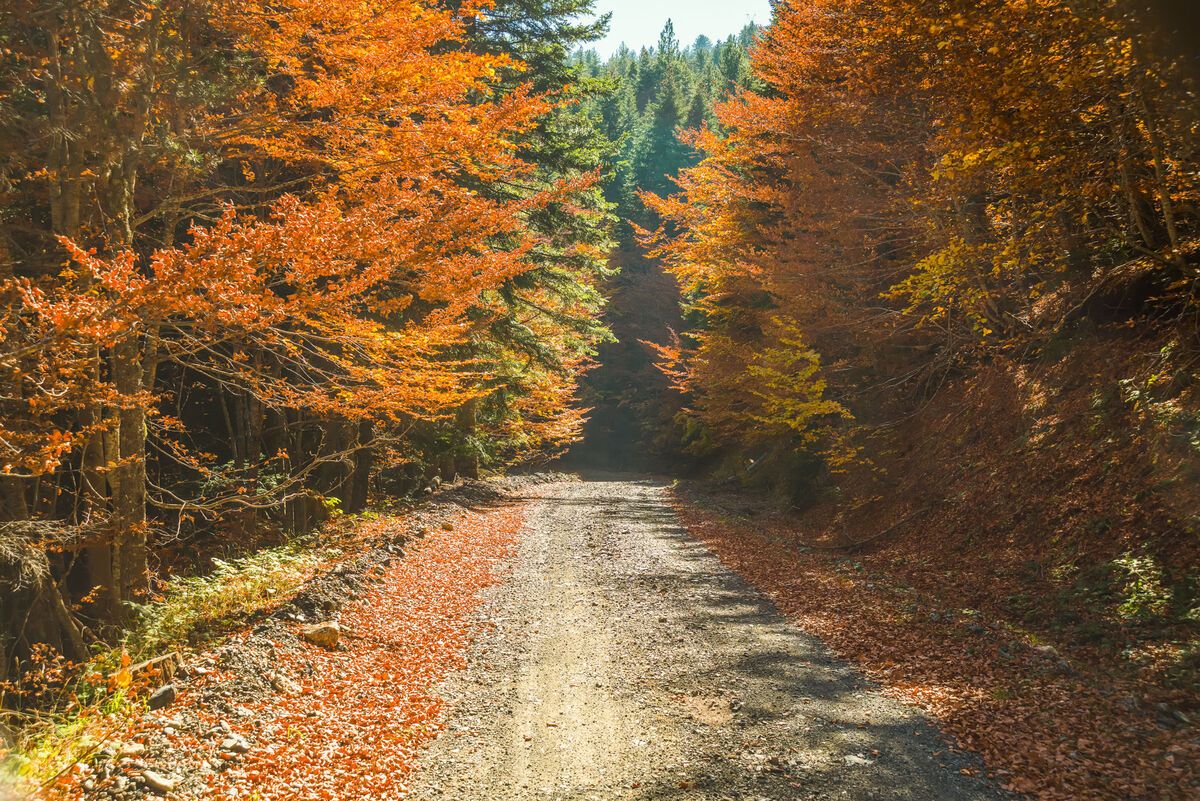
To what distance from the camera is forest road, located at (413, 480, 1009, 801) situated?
5391 mm

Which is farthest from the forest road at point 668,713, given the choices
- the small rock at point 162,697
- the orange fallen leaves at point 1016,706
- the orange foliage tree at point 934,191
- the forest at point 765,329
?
the orange foliage tree at point 934,191

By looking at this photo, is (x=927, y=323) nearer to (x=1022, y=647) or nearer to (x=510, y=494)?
(x=1022, y=647)

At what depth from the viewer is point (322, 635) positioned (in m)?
8.27

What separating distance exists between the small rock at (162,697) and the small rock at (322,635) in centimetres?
199

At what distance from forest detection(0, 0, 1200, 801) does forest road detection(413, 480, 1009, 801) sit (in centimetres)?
69

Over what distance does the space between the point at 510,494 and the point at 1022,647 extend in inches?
740

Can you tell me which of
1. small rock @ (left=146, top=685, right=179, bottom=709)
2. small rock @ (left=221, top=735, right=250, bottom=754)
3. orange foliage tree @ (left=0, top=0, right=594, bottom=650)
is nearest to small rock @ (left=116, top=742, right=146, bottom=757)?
small rock @ (left=221, top=735, right=250, bottom=754)

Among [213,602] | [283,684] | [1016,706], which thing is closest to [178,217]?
[213,602]

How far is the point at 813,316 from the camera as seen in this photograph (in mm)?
16828

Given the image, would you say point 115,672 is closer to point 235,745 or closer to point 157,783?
point 235,745

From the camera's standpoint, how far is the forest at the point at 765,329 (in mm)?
6504

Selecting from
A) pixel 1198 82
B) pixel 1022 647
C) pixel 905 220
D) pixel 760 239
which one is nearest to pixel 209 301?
pixel 1198 82

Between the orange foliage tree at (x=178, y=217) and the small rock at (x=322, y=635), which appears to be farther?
the small rock at (x=322, y=635)

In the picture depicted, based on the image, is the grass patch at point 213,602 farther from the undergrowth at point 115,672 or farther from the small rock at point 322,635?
the small rock at point 322,635
